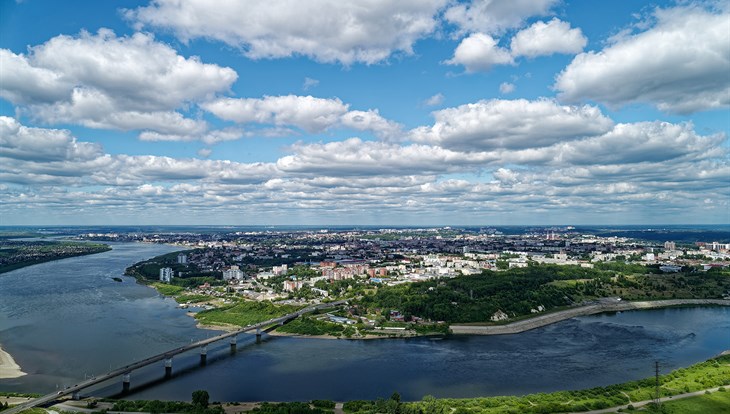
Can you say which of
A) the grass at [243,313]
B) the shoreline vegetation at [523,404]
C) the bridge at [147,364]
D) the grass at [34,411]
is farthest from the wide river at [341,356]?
the grass at [34,411]

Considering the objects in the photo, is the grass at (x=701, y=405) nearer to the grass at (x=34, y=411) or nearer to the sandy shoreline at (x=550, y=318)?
the sandy shoreline at (x=550, y=318)

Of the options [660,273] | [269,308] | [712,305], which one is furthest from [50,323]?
[660,273]

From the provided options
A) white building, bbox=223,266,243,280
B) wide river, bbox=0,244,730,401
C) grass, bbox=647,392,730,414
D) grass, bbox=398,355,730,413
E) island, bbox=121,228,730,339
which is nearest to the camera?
grass, bbox=647,392,730,414

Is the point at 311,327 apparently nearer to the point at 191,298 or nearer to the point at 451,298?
the point at 451,298

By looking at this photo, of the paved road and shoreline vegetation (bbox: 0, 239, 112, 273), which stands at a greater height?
shoreline vegetation (bbox: 0, 239, 112, 273)

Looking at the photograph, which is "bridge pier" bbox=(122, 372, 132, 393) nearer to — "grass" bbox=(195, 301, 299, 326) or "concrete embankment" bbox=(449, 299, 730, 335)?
"grass" bbox=(195, 301, 299, 326)

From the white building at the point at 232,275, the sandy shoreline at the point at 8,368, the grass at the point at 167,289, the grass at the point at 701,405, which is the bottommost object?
the sandy shoreline at the point at 8,368

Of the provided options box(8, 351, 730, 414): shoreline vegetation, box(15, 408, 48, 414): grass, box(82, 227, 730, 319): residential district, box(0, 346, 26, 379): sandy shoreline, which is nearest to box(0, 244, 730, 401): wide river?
box(0, 346, 26, 379): sandy shoreline
